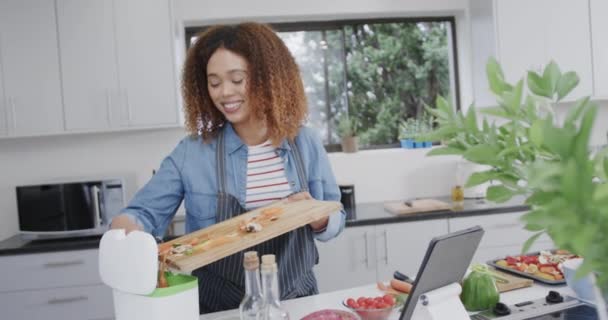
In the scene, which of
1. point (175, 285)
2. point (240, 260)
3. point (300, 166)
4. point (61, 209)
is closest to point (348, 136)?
point (61, 209)

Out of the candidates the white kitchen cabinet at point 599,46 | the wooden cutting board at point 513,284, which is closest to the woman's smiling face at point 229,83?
the wooden cutting board at point 513,284

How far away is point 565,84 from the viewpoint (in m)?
0.63

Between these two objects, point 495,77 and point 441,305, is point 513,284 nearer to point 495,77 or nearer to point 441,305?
point 441,305

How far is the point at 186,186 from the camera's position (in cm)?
170

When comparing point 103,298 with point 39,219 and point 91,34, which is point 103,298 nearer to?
point 39,219

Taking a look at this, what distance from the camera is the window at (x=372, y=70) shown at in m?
3.71

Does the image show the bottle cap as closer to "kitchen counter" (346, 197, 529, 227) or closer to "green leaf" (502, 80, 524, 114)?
"green leaf" (502, 80, 524, 114)

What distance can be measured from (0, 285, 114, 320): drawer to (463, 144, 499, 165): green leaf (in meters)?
2.60

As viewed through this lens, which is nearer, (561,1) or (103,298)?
(103,298)

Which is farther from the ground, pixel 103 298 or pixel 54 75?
pixel 54 75

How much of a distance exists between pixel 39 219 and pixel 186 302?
2.19m

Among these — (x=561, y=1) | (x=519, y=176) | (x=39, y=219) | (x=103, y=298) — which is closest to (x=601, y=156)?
(x=519, y=176)

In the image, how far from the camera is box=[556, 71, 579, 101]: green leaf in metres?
0.63

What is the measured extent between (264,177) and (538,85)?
1.18 metres
